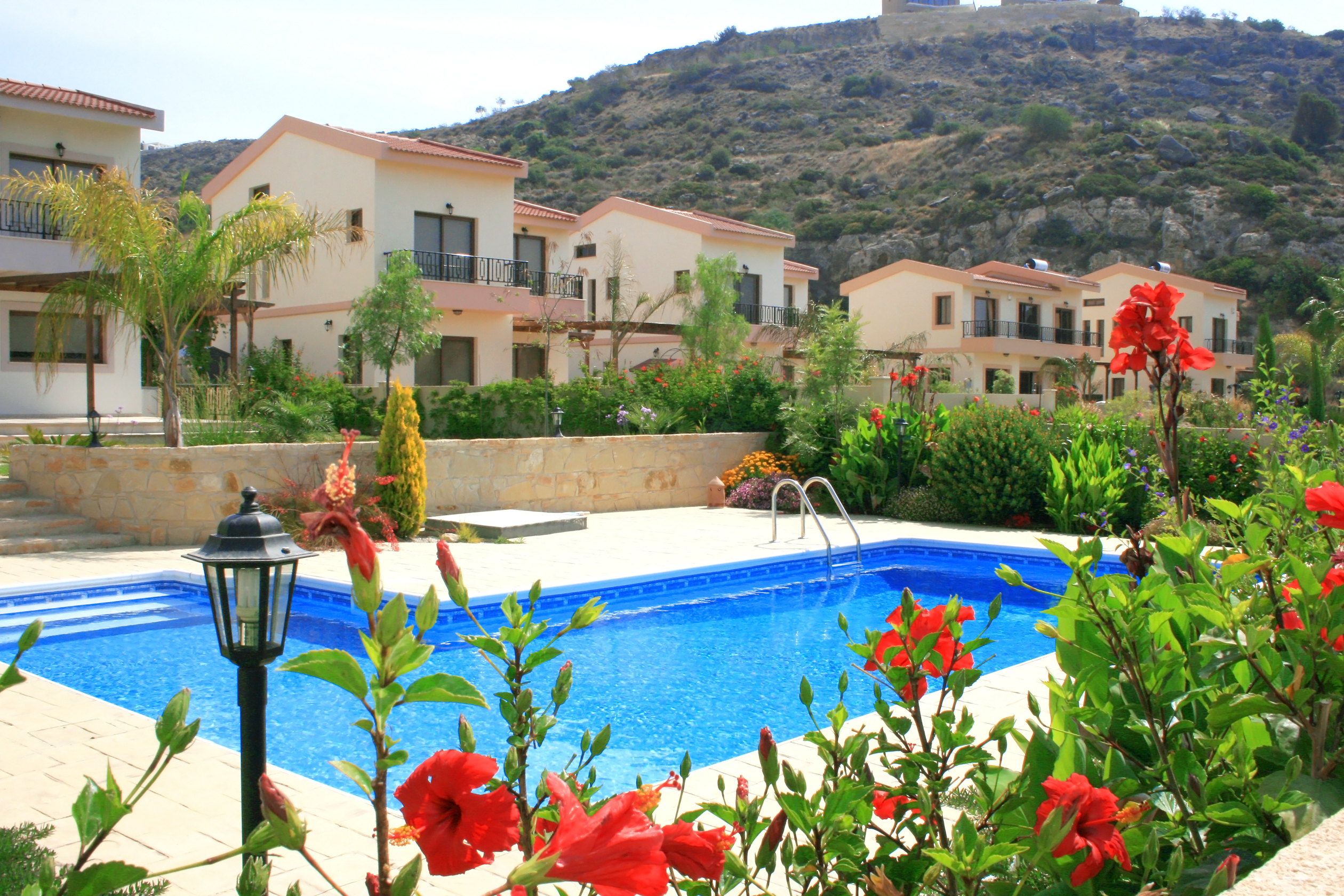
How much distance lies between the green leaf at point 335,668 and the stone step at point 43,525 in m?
11.5

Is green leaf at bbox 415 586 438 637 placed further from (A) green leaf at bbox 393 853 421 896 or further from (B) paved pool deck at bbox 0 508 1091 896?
(B) paved pool deck at bbox 0 508 1091 896

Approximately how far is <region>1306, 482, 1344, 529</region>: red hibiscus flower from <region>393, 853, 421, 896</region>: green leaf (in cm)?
161

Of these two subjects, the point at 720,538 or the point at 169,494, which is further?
the point at 720,538

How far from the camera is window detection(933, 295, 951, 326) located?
3597 cm

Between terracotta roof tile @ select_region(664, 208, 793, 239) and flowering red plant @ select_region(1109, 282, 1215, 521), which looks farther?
terracotta roof tile @ select_region(664, 208, 793, 239)

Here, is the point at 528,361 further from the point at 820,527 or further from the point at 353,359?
the point at 820,527

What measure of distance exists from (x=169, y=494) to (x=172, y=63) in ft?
40.7

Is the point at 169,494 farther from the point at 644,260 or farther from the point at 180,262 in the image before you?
the point at 644,260

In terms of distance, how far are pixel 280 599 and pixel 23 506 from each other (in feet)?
33.9

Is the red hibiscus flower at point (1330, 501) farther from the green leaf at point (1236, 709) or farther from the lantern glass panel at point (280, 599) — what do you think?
the lantern glass panel at point (280, 599)

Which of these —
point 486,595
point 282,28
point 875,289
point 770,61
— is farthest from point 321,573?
point 770,61

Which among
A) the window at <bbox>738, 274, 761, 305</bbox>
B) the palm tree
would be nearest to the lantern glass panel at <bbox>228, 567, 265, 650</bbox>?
the palm tree

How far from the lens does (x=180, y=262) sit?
1063 centimetres

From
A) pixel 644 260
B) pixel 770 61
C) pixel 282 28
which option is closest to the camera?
pixel 282 28
